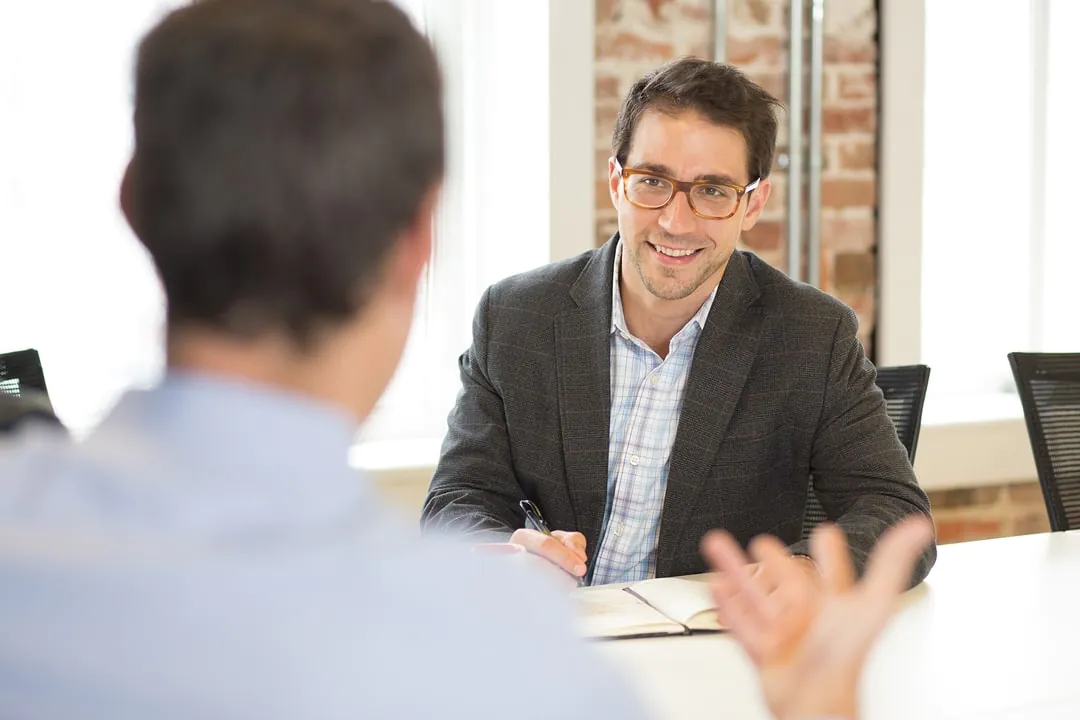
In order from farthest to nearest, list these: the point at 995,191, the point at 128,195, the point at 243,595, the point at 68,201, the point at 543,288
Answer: the point at 995,191 < the point at 68,201 < the point at 543,288 < the point at 128,195 < the point at 243,595

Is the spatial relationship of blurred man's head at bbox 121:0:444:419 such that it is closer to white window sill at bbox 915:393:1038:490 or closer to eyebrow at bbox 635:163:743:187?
eyebrow at bbox 635:163:743:187

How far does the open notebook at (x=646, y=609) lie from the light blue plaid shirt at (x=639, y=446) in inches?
10.6

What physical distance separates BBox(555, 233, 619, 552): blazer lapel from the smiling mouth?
12 cm

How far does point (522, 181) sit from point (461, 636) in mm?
2678

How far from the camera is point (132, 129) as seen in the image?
25.0 inches

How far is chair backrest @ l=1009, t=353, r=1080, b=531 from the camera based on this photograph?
2.35 meters

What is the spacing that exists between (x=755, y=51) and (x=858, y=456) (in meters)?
1.62

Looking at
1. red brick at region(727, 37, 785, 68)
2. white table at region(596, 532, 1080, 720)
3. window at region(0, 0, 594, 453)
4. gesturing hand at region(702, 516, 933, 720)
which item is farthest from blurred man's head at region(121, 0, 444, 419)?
red brick at region(727, 37, 785, 68)

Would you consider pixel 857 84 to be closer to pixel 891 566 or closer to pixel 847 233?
pixel 847 233

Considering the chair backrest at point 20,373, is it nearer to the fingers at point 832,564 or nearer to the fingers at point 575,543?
the fingers at point 575,543

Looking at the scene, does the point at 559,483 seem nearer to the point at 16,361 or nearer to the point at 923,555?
the point at 923,555

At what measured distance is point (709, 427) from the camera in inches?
78.2

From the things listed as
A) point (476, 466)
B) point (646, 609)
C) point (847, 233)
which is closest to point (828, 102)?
point (847, 233)

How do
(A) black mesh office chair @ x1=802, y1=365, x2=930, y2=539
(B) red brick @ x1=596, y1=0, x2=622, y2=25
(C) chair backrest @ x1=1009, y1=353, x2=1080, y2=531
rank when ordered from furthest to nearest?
1. (B) red brick @ x1=596, y1=0, x2=622, y2=25
2. (C) chair backrest @ x1=1009, y1=353, x2=1080, y2=531
3. (A) black mesh office chair @ x1=802, y1=365, x2=930, y2=539
